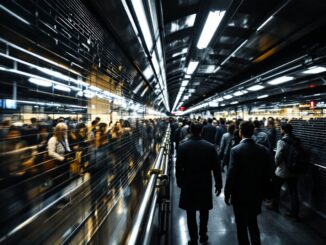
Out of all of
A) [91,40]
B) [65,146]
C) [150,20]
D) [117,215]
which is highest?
[150,20]

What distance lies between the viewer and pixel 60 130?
139cm

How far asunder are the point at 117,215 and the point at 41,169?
1.78 meters

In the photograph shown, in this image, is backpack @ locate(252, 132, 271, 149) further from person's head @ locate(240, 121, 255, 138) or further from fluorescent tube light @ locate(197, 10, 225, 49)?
fluorescent tube light @ locate(197, 10, 225, 49)

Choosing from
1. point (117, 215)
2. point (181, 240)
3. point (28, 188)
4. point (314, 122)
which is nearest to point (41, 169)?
point (28, 188)

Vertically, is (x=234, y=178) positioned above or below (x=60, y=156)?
below

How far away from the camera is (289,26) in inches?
211

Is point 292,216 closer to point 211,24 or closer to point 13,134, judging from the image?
point 211,24

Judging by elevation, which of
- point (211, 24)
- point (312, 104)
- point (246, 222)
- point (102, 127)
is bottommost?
point (246, 222)

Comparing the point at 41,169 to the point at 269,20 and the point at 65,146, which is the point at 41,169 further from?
the point at 269,20

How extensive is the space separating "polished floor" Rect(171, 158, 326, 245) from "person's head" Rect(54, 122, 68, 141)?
8.92 ft

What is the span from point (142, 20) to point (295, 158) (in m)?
3.40

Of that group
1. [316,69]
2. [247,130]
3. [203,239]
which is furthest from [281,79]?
[203,239]

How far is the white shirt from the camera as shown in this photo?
4.25 feet

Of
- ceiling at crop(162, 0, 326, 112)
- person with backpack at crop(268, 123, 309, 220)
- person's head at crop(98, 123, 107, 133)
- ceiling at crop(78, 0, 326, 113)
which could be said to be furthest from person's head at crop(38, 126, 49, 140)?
person with backpack at crop(268, 123, 309, 220)
